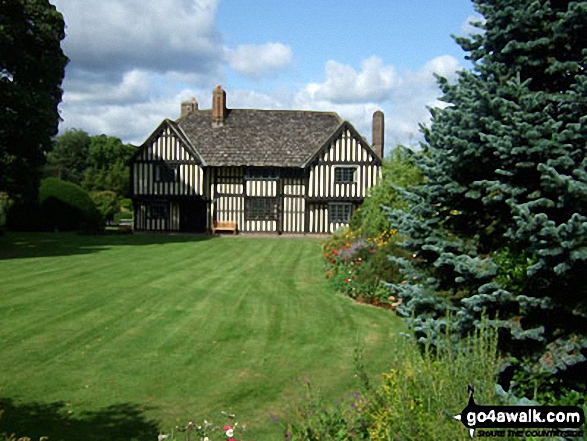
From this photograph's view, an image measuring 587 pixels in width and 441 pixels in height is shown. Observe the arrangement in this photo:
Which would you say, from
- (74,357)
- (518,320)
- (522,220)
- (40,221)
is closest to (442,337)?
(518,320)

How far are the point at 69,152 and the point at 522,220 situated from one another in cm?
8465

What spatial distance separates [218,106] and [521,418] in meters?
33.1

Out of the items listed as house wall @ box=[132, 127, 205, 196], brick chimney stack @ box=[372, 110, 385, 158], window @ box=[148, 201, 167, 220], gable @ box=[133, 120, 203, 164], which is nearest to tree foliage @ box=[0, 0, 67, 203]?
gable @ box=[133, 120, 203, 164]

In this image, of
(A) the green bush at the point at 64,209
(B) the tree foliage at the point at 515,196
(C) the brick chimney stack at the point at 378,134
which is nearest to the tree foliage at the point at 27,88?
(A) the green bush at the point at 64,209

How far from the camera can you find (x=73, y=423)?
243 inches

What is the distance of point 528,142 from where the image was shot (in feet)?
16.2

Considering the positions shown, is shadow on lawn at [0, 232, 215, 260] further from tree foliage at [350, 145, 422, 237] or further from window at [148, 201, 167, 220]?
tree foliage at [350, 145, 422, 237]

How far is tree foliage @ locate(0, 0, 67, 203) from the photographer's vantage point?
21266 millimetres

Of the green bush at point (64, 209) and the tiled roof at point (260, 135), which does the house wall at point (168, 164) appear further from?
the green bush at point (64, 209)

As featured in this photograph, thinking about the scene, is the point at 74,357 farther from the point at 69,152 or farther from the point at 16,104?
the point at 69,152

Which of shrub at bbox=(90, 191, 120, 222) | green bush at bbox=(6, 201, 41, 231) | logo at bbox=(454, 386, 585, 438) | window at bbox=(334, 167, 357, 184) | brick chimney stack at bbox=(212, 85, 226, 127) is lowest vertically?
logo at bbox=(454, 386, 585, 438)

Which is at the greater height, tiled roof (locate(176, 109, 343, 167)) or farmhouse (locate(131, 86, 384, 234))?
tiled roof (locate(176, 109, 343, 167))

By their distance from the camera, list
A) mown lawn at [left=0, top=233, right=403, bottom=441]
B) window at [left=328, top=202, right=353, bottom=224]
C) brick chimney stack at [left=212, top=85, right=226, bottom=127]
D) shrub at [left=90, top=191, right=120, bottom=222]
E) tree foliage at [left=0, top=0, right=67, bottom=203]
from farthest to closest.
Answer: shrub at [left=90, top=191, right=120, bottom=222], brick chimney stack at [left=212, top=85, right=226, bottom=127], window at [left=328, top=202, right=353, bottom=224], tree foliage at [left=0, top=0, right=67, bottom=203], mown lawn at [left=0, top=233, right=403, bottom=441]

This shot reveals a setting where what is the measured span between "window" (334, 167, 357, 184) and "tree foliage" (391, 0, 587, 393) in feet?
86.9
